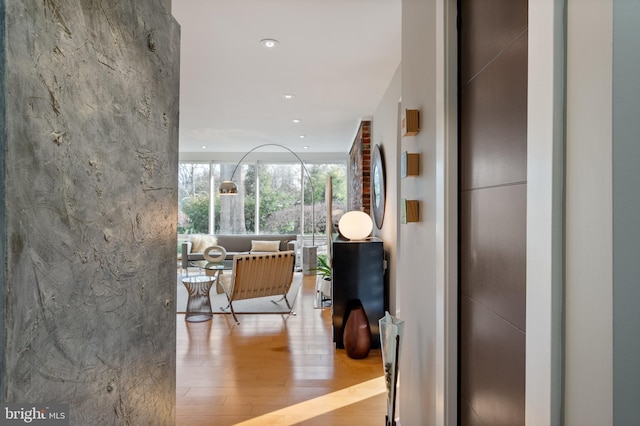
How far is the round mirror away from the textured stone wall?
9.81 feet

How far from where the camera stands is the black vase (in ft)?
10.7

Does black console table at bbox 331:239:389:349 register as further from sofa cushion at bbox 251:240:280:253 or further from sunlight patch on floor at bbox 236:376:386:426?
sofa cushion at bbox 251:240:280:253

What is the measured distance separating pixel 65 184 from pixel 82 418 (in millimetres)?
522

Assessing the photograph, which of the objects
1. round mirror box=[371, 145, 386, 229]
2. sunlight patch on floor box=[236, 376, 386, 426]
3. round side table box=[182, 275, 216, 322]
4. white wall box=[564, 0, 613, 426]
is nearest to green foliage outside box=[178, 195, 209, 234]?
round side table box=[182, 275, 216, 322]

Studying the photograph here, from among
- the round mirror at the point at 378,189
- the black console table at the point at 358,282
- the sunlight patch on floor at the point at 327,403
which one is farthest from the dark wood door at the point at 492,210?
the round mirror at the point at 378,189

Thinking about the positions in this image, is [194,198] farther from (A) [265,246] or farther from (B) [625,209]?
(B) [625,209]

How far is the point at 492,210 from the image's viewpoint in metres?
1.11

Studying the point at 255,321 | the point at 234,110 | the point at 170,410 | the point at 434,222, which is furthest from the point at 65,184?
the point at 234,110

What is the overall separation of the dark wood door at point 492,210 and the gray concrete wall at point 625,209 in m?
0.36

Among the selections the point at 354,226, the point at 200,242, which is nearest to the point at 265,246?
the point at 200,242

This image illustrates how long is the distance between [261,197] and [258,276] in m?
4.38

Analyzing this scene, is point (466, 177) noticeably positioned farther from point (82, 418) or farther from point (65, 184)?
point (82, 418)

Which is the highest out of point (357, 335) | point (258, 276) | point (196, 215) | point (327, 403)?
point (196, 215)

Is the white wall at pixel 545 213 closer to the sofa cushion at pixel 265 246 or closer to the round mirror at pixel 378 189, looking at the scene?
the round mirror at pixel 378 189
